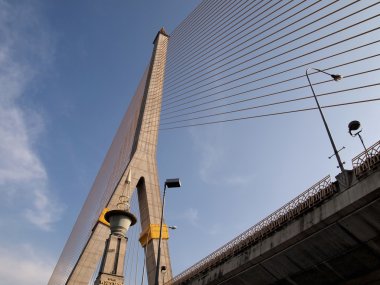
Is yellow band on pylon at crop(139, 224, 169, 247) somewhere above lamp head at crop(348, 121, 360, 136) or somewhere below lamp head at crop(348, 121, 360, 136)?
above

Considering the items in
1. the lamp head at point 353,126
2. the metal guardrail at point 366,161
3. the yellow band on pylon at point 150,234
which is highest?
the yellow band on pylon at point 150,234

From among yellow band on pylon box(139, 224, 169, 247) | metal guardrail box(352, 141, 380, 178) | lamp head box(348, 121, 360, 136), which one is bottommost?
metal guardrail box(352, 141, 380, 178)

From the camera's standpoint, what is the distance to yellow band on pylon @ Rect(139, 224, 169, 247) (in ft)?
84.7

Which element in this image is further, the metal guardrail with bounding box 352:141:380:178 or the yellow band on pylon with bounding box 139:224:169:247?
the yellow band on pylon with bounding box 139:224:169:247

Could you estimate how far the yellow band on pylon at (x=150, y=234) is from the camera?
1016 inches

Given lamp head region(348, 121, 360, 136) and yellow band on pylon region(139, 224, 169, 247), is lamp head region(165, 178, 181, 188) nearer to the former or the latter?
lamp head region(348, 121, 360, 136)

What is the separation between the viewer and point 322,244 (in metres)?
13.1

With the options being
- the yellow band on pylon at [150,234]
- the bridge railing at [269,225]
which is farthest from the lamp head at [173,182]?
the yellow band on pylon at [150,234]

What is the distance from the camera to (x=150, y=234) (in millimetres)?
25844

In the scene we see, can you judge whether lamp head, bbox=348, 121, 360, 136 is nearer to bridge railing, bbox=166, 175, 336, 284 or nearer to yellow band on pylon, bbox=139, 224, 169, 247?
bridge railing, bbox=166, 175, 336, 284

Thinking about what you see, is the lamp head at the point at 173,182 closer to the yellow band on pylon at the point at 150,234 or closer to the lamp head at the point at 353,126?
the lamp head at the point at 353,126

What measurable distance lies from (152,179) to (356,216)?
64.6 feet

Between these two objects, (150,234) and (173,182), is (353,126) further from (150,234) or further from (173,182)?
(150,234)

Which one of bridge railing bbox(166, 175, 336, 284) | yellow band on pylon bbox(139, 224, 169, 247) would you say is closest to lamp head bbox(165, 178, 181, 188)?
bridge railing bbox(166, 175, 336, 284)
